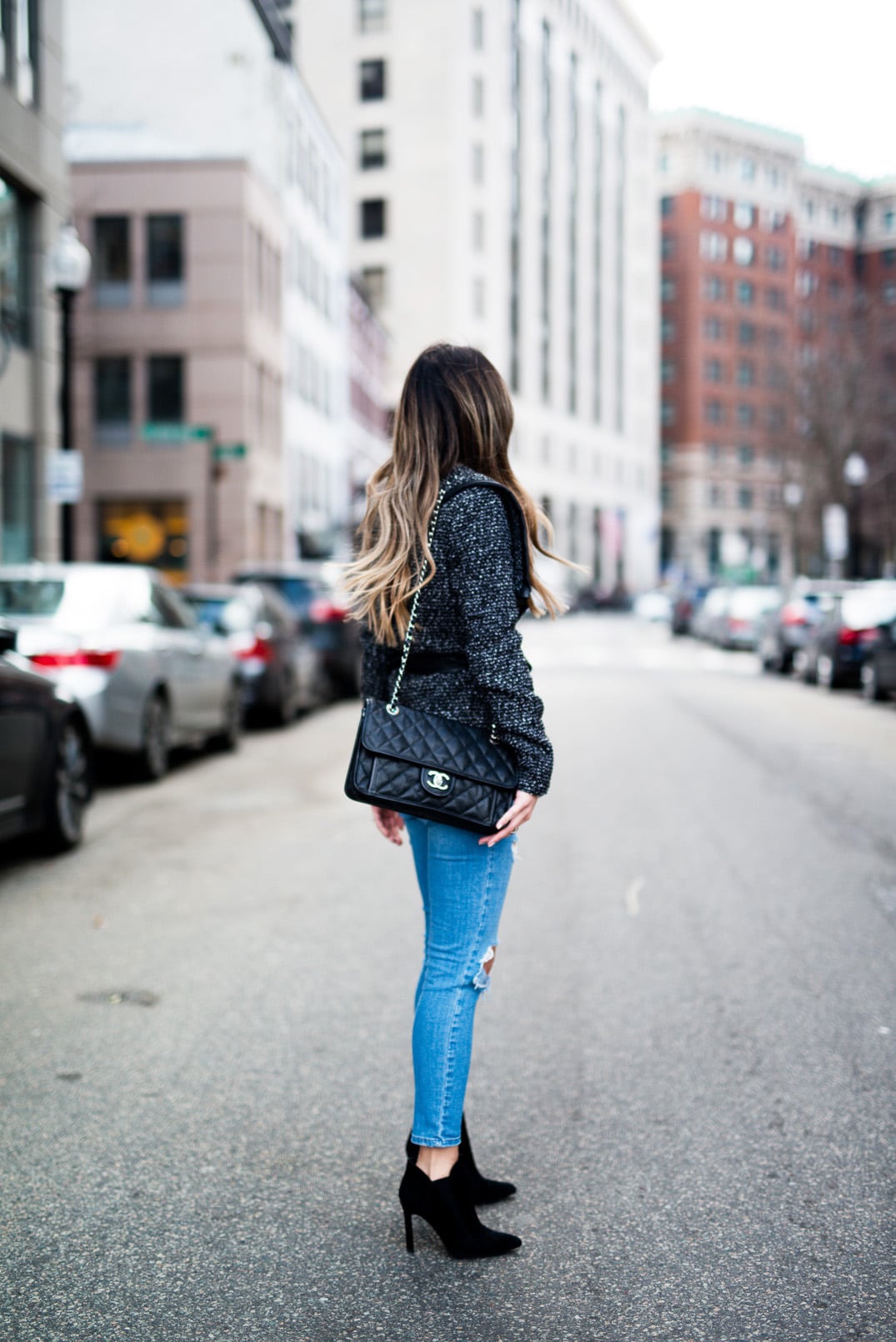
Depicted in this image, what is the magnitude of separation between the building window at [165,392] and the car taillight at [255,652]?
22.1 metres

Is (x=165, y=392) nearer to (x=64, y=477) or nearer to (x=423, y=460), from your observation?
(x=64, y=477)

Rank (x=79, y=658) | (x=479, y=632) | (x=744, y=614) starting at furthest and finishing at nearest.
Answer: (x=744, y=614) → (x=79, y=658) → (x=479, y=632)

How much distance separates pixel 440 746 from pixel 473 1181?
41.7 inches

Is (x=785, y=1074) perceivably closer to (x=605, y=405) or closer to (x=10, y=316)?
(x=10, y=316)

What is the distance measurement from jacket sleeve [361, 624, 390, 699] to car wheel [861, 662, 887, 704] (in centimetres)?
1633

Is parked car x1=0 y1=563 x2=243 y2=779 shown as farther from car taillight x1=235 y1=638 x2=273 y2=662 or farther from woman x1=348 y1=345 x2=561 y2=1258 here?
woman x1=348 y1=345 x2=561 y2=1258

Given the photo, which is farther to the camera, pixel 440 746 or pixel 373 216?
pixel 373 216

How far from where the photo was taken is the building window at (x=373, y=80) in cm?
7225

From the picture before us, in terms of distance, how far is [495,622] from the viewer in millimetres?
2953

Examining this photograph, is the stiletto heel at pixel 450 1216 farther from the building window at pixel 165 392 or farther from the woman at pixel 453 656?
the building window at pixel 165 392

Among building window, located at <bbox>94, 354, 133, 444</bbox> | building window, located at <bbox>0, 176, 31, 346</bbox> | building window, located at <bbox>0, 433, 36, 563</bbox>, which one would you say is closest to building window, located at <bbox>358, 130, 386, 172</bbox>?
building window, located at <bbox>94, 354, 133, 444</bbox>

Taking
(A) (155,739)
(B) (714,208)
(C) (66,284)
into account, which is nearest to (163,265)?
(C) (66,284)

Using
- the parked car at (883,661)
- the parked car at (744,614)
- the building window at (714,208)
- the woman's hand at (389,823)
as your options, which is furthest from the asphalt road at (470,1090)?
the building window at (714,208)

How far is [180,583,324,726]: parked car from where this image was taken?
1509 cm
